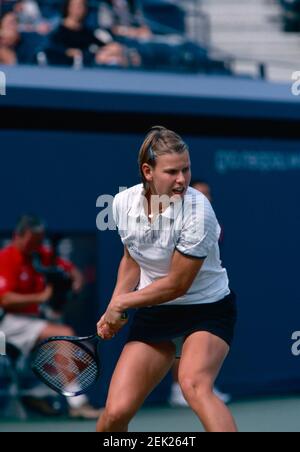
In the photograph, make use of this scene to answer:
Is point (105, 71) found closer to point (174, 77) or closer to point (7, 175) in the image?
point (174, 77)

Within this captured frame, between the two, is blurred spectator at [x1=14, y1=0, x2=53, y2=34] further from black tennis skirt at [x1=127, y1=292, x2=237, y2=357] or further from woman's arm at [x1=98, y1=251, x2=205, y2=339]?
woman's arm at [x1=98, y1=251, x2=205, y2=339]

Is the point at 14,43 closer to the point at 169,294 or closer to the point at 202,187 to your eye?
the point at 202,187

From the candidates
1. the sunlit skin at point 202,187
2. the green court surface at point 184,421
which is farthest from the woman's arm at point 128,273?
the sunlit skin at point 202,187

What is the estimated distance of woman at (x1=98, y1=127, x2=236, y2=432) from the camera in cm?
488

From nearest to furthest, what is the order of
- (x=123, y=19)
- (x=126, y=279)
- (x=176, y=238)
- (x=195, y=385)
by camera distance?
(x=195, y=385) → (x=176, y=238) → (x=126, y=279) → (x=123, y=19)

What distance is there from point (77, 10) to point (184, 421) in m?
3.51

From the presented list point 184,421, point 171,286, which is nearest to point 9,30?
point 184,421

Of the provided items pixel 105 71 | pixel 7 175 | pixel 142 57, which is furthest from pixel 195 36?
pixel 7 175

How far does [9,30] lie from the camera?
9.62m

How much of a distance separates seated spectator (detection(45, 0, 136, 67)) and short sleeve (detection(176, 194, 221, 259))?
476 cm

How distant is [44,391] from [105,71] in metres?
2.42

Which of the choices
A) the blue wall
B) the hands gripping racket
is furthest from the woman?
the blue wall

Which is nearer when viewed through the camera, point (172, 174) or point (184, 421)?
point (172, 174)

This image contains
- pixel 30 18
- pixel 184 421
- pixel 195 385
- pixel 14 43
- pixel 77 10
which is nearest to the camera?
pixel 195 385
